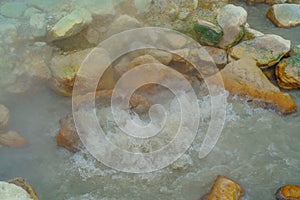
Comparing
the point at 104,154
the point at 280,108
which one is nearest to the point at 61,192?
the point at 104,154

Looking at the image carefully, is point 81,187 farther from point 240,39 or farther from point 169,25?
point 240,39

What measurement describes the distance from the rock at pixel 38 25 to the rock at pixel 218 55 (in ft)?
7.31

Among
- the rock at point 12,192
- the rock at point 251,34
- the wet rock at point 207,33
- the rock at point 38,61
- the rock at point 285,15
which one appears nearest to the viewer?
the rock at point 12,192

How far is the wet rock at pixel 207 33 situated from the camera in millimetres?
5082

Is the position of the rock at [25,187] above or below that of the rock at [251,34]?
above

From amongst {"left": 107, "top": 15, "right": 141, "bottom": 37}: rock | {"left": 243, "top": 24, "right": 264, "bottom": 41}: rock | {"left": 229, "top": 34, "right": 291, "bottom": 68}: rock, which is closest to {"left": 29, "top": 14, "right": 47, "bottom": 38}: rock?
{"left": 107, "top": 15, "right": 141, "bottom": 37}: rock

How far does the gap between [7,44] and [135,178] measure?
2466 millimetres

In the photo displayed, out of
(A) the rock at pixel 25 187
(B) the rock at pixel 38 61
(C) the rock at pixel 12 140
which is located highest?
(B) the rock at pixel 38 61

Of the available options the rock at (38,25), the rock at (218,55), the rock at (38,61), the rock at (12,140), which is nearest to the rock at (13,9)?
the rock at (38,25)

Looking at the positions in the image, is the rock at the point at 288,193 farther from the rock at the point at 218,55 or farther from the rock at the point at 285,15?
the rock at the point at 285,15

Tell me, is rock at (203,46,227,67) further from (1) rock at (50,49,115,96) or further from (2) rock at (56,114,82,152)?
(2) rock at (56,114,82,152)

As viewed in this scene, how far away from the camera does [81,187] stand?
3.69 metres

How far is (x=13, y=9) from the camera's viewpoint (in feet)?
16.4

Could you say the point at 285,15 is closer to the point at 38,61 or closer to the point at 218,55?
the point at 218,55
